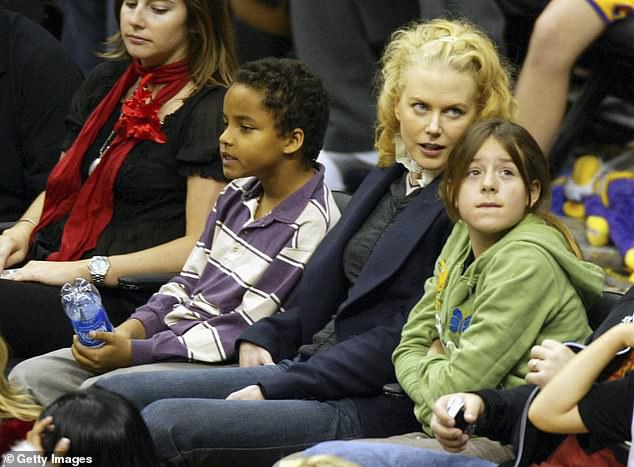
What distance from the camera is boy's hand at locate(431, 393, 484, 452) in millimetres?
2758

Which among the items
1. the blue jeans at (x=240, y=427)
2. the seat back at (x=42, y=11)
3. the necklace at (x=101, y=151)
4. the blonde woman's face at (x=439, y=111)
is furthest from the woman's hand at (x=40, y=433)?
the seat back at (x=42, y=11)

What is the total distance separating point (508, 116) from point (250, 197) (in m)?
0.80

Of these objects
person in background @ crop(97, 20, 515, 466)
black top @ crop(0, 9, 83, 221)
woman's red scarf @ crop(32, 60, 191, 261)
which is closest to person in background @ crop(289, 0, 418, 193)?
woman's red scarf @ crop(32, 60, 191, 261)

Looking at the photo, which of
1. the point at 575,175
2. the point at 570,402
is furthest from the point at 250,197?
the point at 570,402

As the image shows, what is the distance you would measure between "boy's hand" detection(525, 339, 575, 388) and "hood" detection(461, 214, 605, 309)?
26 cm

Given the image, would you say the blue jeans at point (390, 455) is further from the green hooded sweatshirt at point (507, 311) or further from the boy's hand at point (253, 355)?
the boy's hand at point (253, 355)

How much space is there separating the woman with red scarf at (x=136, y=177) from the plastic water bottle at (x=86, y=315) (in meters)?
0.29

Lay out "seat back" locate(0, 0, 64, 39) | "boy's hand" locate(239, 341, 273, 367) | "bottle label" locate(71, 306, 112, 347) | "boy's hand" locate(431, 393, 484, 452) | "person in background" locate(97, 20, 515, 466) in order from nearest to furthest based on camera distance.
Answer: "boy's hand" locate(431, 393, 484, 452)
"person in background" locate(97, 20, 515, 466)
"boy's hand" locate(239, 341, 273, 367)
"bottle label" locate(71, 306, 112, 347)
"seat back" locate(0, 0, 64, 39)

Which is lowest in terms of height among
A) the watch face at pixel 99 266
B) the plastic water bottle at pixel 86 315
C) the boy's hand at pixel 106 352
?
the boy's hand at pixel 106 352

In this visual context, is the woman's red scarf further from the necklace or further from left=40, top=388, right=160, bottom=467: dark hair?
left=40, top=388, right=160, bottom=467: dark hair

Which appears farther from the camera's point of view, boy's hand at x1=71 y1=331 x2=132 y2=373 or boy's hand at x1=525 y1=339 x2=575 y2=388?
boy's hand at x1=71 y1=331 x2=132 y2=373

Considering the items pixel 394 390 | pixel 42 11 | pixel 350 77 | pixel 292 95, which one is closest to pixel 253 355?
pixel 394 390

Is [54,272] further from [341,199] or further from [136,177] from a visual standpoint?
[341,199]

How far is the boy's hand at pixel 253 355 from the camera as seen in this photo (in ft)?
11.5
